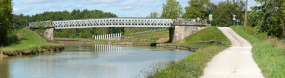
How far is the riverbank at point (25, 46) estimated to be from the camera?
4622 centimetres

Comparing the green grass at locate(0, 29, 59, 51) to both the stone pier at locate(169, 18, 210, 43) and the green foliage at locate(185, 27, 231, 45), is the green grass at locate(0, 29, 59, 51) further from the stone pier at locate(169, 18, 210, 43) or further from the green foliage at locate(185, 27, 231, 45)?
the stone pier at locate(169, 18, 210, 43)

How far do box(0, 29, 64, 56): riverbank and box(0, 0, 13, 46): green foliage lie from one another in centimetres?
113

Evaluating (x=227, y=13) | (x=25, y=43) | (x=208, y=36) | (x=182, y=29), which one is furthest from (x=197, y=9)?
(x=25, y=43)

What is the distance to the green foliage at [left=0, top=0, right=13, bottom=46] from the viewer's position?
49119 mm

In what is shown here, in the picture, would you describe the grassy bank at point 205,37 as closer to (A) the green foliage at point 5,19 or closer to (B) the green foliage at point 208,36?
(B) the green foliage at point 208,36

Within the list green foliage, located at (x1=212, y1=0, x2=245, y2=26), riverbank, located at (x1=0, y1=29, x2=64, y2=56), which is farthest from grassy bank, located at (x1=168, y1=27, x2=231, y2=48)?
green foliage, located at (x1=212, y1=0, x2=245, y2=26)

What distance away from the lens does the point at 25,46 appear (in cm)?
5078

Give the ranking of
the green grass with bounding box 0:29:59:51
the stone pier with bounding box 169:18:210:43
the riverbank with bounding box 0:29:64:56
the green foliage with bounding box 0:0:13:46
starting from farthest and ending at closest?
the stone pier with bounding box 169:18:210:43 → the green foliage with bounding box 0:0:13:46 → the green grass with bounding box 0:29:59:51 → the riverbank with bounding box 0:29:64:56

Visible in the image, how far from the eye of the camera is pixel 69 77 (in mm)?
28172

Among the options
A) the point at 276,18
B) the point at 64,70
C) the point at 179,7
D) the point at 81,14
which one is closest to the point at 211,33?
the point at 276,18

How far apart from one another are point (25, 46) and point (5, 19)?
12.2ft

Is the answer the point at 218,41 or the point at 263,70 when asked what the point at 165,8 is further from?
the point at 263,70

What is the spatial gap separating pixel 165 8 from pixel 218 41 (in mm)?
43631

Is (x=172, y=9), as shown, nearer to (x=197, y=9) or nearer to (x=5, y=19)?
(x=197, y=9)
